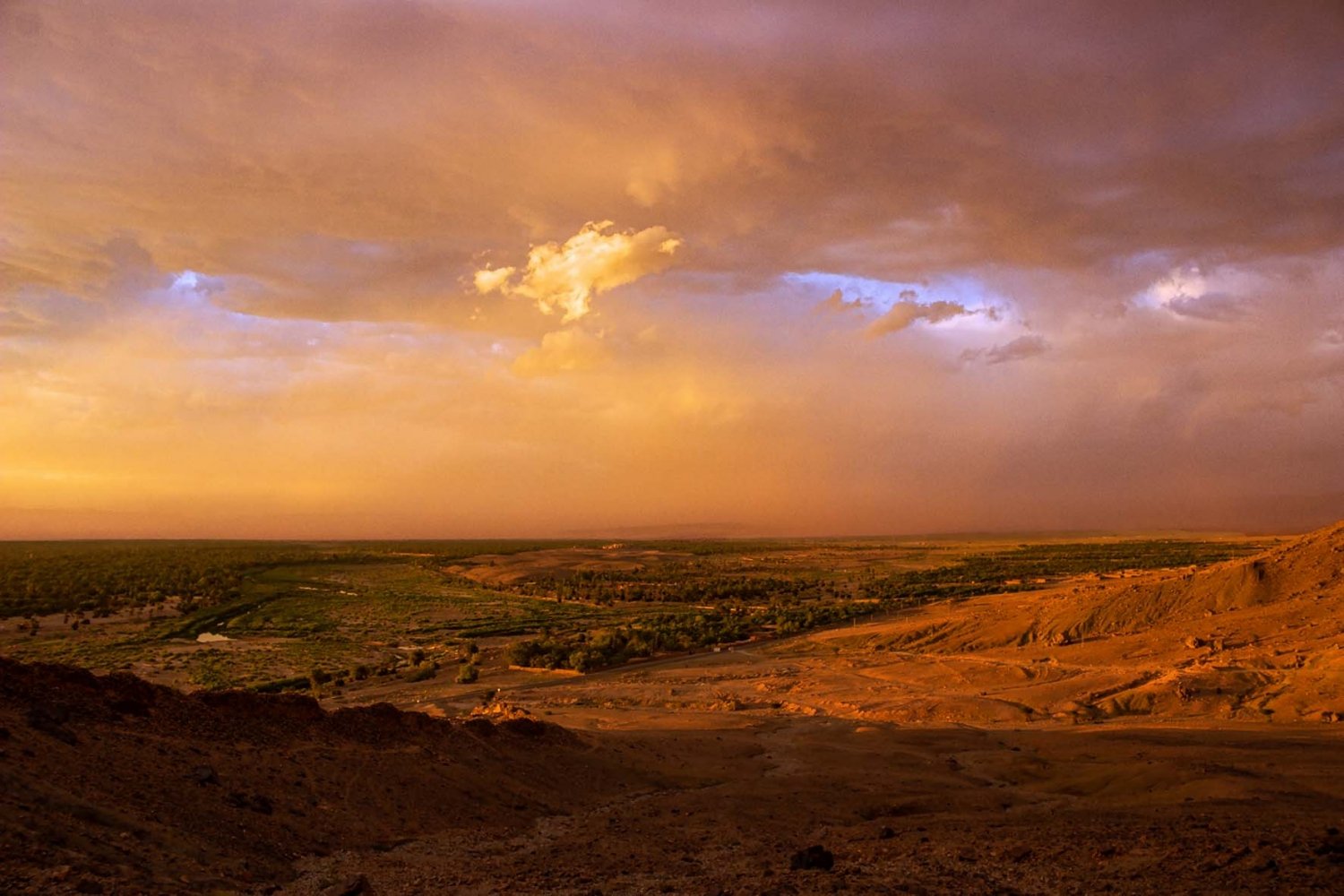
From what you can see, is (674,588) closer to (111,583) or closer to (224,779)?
(111,583)

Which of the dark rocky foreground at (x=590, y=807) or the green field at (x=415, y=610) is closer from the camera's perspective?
the dark rocky foreground at (x=590, y=807)

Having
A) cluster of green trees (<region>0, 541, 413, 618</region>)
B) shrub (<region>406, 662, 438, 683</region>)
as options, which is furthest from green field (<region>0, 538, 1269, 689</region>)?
cluster of green trees (<region>0, 541, 413, 618</region>)

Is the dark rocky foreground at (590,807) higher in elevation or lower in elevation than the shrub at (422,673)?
higher

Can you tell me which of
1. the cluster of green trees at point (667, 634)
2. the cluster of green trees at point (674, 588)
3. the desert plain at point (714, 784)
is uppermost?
the desert plain at point (714, 784)

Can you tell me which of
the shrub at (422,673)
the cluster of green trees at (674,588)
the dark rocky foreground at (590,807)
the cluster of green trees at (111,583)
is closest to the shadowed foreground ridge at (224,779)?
the dark rocky foreground at (590,807)

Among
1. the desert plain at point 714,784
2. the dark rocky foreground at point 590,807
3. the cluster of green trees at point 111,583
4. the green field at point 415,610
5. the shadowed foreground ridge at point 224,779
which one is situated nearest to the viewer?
the shadowed foreground ridge at point 224,779

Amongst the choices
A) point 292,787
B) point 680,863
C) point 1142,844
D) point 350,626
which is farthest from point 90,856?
point 350,626

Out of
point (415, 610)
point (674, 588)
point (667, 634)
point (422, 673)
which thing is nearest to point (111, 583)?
point (415, 610)

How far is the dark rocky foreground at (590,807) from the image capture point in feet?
33.1

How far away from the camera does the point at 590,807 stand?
16.6m

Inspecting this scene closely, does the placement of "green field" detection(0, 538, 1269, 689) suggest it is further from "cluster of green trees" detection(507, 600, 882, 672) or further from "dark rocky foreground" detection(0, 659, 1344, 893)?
"dark rocky foreground" detection(0, 659, 1344, 893)

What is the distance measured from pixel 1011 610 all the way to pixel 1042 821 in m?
34.7

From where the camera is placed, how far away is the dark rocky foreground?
1009 cm

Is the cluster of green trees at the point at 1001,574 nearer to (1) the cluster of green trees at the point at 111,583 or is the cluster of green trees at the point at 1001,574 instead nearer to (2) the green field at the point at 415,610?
(2) the green field at the point at 415,610
